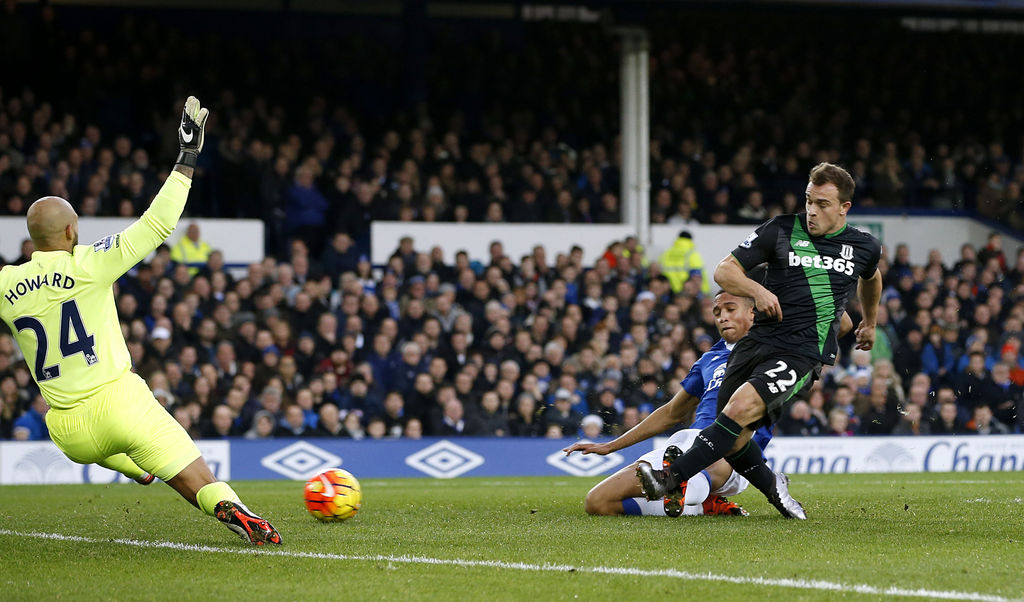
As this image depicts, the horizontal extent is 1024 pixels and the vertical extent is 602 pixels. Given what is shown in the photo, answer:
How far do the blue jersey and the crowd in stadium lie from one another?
7.70m

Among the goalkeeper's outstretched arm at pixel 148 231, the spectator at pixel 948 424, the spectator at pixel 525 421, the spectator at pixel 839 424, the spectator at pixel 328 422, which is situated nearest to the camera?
the goalkeeper's outstretched arm at pixel 148 231

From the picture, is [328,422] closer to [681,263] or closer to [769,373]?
[681,263]

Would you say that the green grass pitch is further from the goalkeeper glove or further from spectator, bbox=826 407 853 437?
spectator, bbox=826 407 853 437

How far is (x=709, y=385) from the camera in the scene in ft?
29.1

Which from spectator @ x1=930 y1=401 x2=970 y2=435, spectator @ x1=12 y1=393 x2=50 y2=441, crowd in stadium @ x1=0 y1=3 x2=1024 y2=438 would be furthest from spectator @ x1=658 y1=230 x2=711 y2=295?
spectator @ x1=12 y1=393 x2=50 y2=441

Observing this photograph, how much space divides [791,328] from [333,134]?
14833 millimetres

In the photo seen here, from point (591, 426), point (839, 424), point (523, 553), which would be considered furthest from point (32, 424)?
point (523, 553)

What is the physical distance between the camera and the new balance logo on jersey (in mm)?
8109

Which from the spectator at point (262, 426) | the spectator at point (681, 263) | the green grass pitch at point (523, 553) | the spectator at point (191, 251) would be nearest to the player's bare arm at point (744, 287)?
the green grass pitch at point (523, 553)

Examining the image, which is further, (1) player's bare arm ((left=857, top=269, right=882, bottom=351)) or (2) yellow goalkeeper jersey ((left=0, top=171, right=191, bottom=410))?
(1) player's bare arm ((left=857, top=269, right=882, bottom=351))

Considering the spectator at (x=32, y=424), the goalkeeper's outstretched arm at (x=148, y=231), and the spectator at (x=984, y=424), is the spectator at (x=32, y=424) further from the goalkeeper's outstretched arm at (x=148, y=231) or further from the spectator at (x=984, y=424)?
the spectator at (x=984, y=424)

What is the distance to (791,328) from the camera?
26.5ft

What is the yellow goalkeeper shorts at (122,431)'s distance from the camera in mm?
6949

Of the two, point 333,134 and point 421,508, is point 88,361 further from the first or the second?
point 333,134
